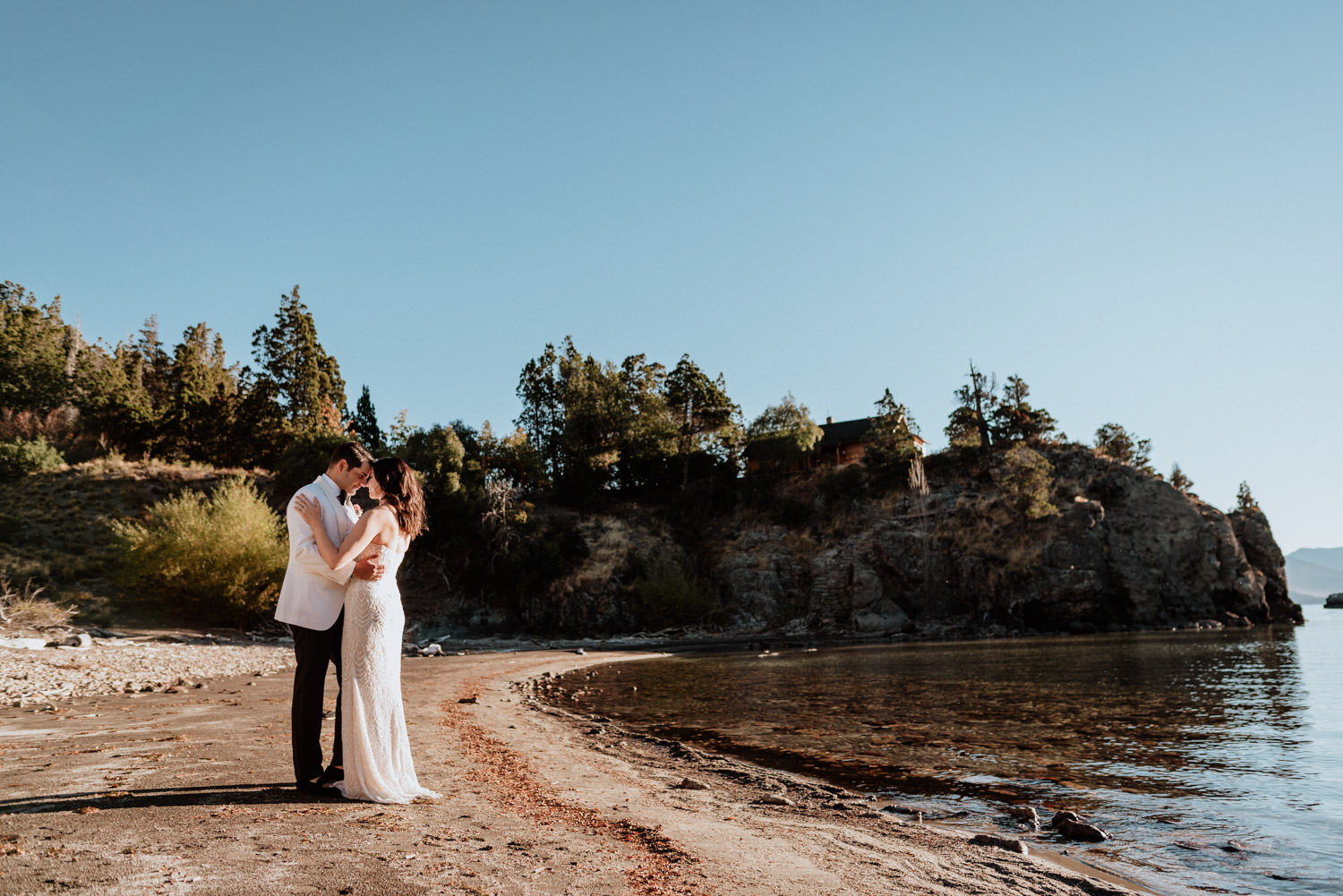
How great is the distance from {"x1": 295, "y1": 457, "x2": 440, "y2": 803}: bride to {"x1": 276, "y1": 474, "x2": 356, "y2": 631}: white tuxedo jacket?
6 centimetres

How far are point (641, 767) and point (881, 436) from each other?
42.3 metres

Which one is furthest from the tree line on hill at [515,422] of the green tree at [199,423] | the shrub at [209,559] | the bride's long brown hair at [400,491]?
the bride's long brown hair at [400,491]

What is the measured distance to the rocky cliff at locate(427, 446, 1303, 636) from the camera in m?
39.1

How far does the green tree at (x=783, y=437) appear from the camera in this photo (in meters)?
51.5

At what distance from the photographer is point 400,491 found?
17.5 ft

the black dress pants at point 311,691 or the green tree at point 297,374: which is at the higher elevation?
the green tree at point 297,374

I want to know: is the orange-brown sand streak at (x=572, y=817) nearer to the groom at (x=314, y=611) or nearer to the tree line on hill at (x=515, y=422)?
the groom at (x=314, y=611)

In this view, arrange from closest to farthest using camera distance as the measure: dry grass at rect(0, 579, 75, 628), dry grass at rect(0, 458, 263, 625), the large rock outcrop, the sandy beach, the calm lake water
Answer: the sandy beach < the calm lake water < dry grass at rect(0, 579, 75, 628) < dry grass at rect(0, 458, 263, 625) < the large rock outcrop

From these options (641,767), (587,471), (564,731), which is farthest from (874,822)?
(587,471)

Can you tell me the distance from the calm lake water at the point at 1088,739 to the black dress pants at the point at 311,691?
4.97m

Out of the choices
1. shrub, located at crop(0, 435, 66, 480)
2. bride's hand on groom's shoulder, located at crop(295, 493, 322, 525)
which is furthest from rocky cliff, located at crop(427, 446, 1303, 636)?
bride's hand on groom's shoulder, located at crop(295, 493, 322, 525)

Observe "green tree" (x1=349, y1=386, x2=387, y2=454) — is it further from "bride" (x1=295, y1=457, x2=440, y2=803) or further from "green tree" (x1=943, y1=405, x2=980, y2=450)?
"bride" (x1=295, y1=457, x2=440, y2=803)

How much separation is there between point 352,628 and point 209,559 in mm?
26140

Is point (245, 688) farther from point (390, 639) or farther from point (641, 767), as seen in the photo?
point (390, 639)
